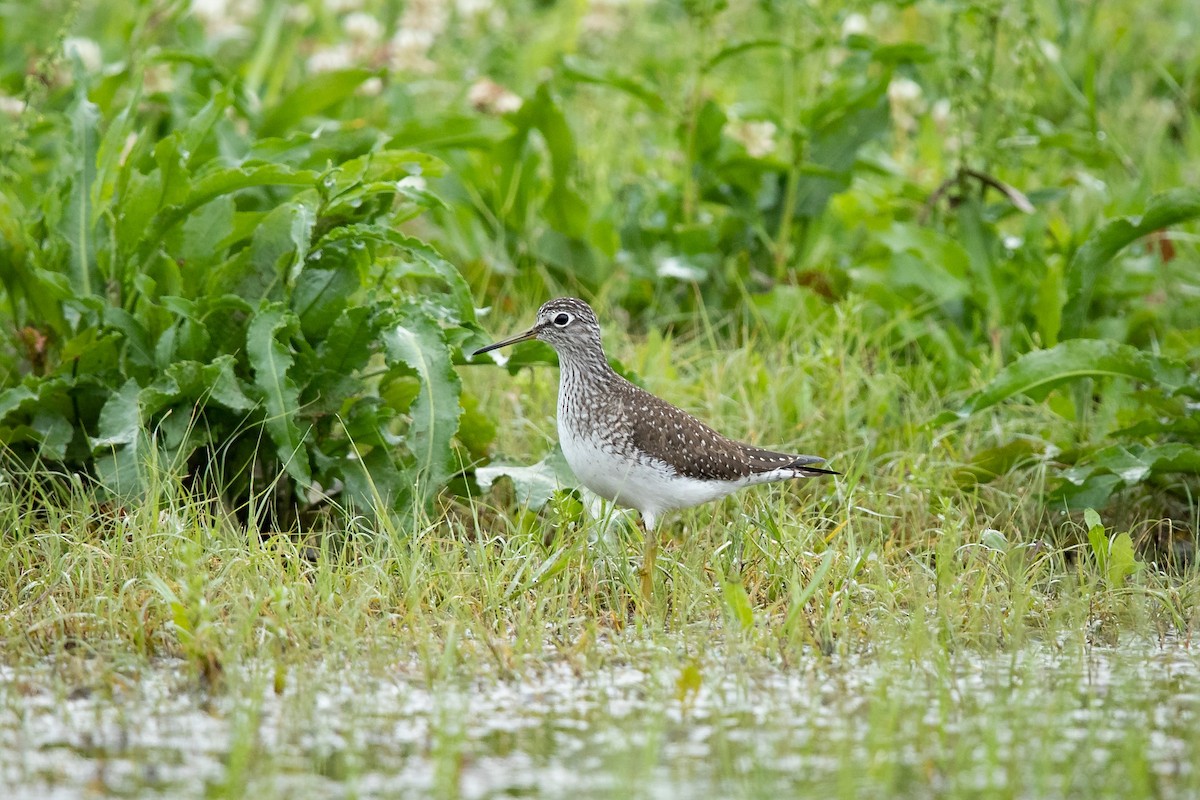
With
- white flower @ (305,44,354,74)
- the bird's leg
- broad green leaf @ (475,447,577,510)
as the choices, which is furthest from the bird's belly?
white flower @ (305,44,354,74)

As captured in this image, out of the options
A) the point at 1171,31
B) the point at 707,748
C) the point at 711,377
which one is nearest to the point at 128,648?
the point at 707,748

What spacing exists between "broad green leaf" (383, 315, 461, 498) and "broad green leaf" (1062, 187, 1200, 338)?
118 inches

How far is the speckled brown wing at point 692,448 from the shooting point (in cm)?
588

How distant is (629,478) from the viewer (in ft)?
18.9

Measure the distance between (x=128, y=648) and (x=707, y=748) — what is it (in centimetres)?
201

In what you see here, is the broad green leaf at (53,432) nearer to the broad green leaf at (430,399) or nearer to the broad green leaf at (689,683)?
the broad green leaf at (430,399)

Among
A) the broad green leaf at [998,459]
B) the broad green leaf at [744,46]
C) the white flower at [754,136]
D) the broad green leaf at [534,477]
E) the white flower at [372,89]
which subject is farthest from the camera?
the white flower at [372,89]

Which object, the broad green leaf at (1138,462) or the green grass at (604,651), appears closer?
the green grass at (604,651)

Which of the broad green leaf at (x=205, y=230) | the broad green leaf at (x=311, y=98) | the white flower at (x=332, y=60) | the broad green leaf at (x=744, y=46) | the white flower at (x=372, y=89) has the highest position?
the broad green leaf at (x=744, y=46)

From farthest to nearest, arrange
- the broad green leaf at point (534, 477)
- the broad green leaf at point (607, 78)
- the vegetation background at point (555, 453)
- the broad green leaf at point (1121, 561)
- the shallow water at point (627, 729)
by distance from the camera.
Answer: the broad green leaf at point (607, 78) → the broad green leaf at point (534, 477) → the broad green leaf at point (1121, 561) → the vegetation background at point (555, 453) → the shallow water at point (627, 729)

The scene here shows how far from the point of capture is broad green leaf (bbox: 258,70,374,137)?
27.0 feet

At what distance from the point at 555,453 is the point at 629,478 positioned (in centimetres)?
80

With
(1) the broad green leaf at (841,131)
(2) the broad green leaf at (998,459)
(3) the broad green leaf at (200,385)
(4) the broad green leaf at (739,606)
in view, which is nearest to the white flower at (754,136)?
(1) the broad green leaf at (841,131)

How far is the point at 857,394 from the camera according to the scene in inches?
292
